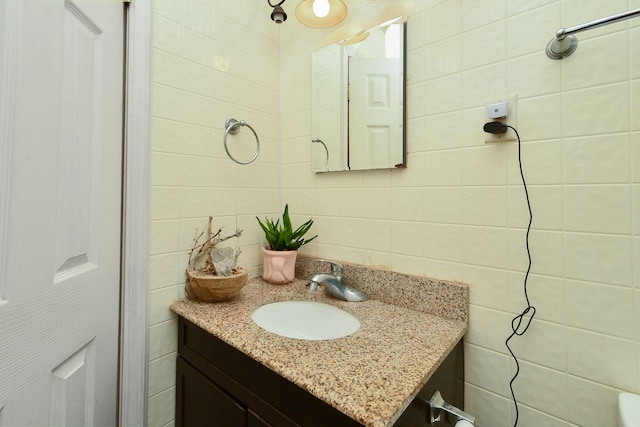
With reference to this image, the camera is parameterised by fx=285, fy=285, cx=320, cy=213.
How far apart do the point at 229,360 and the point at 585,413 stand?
2.98 ft

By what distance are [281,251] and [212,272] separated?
27cm

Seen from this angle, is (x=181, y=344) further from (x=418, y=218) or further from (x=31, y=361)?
(x=418, y=218)

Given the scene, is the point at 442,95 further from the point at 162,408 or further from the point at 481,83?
the point at 162,408

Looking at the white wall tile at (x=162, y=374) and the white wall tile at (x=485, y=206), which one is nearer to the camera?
the white wall tile at (x=485, y=206)

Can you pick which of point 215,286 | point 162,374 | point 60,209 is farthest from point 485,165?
point 162,374

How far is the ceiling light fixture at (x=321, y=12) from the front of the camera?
1005 mm

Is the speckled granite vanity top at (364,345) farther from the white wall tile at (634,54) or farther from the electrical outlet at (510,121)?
the white wall tile at (634,54)

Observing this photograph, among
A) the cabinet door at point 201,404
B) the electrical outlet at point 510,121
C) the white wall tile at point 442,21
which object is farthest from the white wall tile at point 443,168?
the cabinet door at point 201,404

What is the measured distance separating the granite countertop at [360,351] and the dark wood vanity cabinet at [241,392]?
0.05 meters

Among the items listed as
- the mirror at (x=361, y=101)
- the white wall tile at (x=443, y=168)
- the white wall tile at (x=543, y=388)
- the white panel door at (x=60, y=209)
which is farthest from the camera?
the mirror at (x=361, y=101)

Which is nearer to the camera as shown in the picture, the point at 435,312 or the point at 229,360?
the point at 229,360

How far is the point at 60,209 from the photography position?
629mm

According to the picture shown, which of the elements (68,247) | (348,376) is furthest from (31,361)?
(348,376)

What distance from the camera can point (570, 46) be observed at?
699 millimetres
